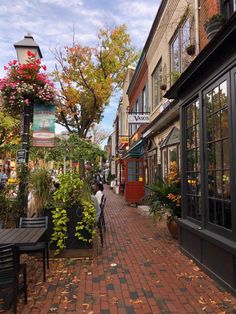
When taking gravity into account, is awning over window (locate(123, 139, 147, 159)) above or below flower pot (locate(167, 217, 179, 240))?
above

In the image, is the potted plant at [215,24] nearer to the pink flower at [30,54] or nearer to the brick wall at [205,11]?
the brick wall at [205,11]

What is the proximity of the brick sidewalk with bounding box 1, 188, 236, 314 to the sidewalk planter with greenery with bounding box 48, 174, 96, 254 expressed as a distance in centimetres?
34

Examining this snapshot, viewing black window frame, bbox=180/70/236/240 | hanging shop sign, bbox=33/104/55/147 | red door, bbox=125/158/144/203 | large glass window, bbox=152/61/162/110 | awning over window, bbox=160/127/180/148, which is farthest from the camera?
red door, bbox=125/158/144/203

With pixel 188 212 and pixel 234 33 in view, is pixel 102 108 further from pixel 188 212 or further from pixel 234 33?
pixel 234 33

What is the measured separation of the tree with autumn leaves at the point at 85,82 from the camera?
1675cm

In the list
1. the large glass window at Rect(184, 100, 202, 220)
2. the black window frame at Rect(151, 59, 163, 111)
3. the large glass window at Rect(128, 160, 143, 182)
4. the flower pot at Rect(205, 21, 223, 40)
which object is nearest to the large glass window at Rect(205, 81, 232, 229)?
the large glass window at Rect(184, 100, 202, 220)

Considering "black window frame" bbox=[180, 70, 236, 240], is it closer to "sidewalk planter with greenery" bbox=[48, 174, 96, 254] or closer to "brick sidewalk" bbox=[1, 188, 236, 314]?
"brick sidewalk" bbox=[1, 188, 236, 314]

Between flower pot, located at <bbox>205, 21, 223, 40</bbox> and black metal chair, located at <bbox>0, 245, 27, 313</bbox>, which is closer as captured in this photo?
black metal chair, located at <bbox>0, 245, 27, 313</bbox>

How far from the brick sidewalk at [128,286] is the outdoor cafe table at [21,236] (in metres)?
0.77

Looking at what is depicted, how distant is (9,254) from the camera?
337 centimetres

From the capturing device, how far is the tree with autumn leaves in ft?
55.0

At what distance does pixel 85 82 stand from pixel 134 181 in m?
5.93

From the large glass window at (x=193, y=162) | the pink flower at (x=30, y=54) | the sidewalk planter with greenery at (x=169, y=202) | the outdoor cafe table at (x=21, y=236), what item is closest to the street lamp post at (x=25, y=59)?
the pink flower at (x=30, y=54)

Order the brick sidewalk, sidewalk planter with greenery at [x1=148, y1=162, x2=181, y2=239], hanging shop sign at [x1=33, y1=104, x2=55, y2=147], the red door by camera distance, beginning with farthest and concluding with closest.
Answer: the red door, sidewalk planter with greenery at [x1=148, y1=162, x2=181, y2=239], hanging shop sign at [x1=33, y1=104, x2=55, y2=147], the brick sidewalk
